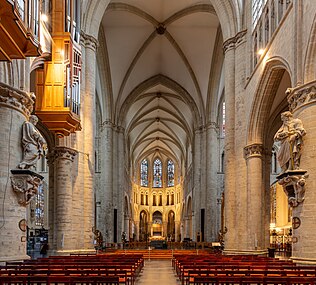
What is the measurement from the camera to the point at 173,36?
36.3 meters

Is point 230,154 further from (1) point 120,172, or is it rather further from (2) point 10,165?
(1) point 120,172

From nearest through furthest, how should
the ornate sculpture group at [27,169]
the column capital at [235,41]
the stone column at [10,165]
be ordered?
the stone column at [10,165]
the ornate sculpture group at [27,169]
the column capital at [235,41]

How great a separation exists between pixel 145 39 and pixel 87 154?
48.4 feet

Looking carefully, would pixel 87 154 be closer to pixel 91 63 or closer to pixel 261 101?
pixel 91 63

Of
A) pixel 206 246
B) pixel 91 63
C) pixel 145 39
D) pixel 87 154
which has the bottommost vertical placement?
pixel 206 246

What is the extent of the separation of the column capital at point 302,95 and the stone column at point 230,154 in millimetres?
9294

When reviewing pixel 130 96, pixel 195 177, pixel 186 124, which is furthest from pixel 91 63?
pixel 186 124

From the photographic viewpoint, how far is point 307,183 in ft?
49.5

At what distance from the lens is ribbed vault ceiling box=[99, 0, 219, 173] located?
33188 millimetres

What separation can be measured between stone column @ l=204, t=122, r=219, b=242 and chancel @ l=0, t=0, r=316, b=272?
0.12 meters

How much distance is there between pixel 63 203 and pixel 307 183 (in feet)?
37.5

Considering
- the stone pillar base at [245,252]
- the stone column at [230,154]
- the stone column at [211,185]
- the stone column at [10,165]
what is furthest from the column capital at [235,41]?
the stone column at [211,185]

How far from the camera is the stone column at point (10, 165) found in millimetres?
14250

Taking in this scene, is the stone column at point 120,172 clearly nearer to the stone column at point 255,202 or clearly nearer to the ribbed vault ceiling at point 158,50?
the ribbed vault ceiling at point 158,50
